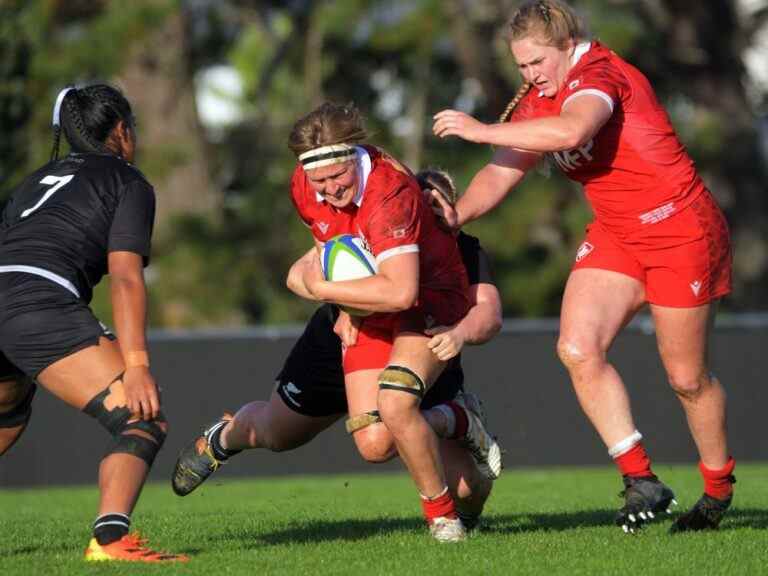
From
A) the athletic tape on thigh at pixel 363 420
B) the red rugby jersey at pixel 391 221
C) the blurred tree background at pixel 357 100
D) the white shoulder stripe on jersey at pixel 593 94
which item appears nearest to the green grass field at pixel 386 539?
the athletic tape on thigh at pixel 363 420

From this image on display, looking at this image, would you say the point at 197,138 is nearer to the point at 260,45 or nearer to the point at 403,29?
the point at 403,29

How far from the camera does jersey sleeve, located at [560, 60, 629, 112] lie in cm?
678

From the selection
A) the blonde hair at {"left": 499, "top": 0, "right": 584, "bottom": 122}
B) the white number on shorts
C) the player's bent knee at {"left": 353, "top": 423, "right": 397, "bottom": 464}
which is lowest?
the player's bent knee at {"left": 353, "top": 423, "right": 397, "bottom": 464}

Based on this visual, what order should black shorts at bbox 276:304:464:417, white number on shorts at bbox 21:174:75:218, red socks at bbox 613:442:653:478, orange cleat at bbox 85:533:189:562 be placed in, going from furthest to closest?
black shorts at bbox 276:304:464:417
red socks at bbox 613:442:653:478
white number on shorts at bbox 21:174:75:218
orange cleat at bbox 85:533:189:562

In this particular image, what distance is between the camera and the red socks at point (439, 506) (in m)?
6.77

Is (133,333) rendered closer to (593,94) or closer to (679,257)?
(593,94)

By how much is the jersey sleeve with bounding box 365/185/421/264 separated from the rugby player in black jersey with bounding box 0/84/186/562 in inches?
36.4

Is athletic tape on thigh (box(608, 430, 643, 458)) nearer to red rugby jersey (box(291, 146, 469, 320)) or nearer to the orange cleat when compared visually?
red rugby jersey (box(291, 146, 469, 320))

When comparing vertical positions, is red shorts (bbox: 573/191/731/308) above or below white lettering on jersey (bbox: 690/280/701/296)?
above

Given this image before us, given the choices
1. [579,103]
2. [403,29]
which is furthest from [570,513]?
[403,29]

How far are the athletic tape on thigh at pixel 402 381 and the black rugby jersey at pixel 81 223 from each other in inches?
46.1

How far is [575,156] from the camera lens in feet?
23.2

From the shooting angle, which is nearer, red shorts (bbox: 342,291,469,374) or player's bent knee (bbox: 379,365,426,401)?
player's bent knee (bbox: 379,365,426,401)

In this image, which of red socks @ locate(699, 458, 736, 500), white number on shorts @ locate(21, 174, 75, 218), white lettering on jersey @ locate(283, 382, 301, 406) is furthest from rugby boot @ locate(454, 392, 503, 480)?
white number on shorts @ locate(21, 174, 75, 218)
